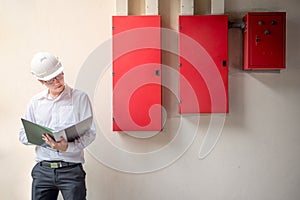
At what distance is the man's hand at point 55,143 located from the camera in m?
2.02

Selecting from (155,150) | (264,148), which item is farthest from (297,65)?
(155,150)

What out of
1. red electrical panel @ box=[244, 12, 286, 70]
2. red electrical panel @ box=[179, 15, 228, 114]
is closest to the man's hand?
red electrical panel @ box=[179, 15, 228, 114]

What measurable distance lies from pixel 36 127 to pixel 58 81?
1.25 feet

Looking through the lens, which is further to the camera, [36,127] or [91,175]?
[91,175]

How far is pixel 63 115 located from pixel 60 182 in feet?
1.50

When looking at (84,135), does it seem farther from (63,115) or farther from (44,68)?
(44,68)

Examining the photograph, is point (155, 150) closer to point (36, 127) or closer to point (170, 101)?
point (170, 101)

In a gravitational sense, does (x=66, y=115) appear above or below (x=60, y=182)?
above

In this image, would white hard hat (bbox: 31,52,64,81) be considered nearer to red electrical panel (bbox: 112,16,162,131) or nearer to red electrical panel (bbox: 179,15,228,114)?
red electrical panel (bbox: 112,16,162,131)

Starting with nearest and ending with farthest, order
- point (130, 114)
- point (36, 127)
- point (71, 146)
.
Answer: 1. point (36, 127)
2. point (71, 146)
3. point (130, 114)

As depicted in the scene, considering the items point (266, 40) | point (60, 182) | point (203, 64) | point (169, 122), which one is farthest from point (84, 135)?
point (266, 40)

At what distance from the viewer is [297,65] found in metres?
2.73

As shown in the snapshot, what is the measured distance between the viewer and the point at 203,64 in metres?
2.62

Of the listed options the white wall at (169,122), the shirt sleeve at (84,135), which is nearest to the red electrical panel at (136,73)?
the white wall at (169,122)
